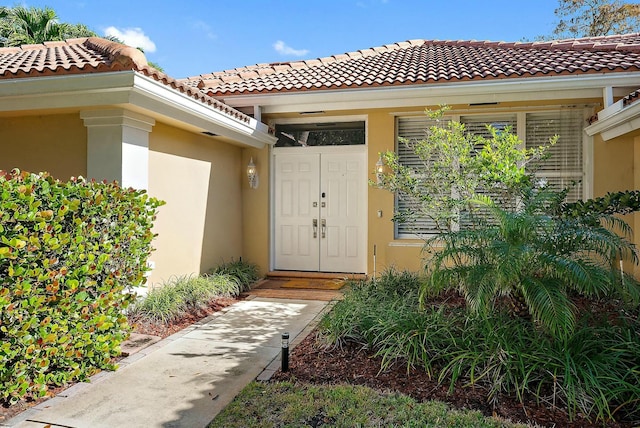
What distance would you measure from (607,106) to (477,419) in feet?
20.0

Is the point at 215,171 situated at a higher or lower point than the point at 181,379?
higher

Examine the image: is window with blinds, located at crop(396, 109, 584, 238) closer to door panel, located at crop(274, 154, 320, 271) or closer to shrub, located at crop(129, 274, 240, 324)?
door panel, located at crop(274, 154, 320, 271)

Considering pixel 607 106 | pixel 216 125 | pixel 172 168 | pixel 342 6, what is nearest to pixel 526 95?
pixel 607 106

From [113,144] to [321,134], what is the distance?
4533 mm

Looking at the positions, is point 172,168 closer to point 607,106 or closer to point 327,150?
point 327,150

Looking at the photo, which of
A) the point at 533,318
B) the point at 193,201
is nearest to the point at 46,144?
the point at 193,201

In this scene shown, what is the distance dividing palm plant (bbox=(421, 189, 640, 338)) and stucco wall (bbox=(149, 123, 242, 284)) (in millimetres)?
4353

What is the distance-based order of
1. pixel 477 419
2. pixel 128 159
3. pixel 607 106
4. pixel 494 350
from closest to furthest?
pixel 477 419 < pixel 494 350 < pixel 128 159 < pixel 607 106

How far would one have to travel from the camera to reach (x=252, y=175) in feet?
30.7

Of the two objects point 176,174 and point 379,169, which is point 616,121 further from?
point 176,174

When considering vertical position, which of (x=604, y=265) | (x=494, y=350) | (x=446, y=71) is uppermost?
(x=446, y=71)

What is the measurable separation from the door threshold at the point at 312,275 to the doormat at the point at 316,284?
0.46 feet

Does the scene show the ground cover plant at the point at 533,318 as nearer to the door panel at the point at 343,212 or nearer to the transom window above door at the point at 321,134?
the door panel at the point at 343,212

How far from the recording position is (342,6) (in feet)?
55.8
